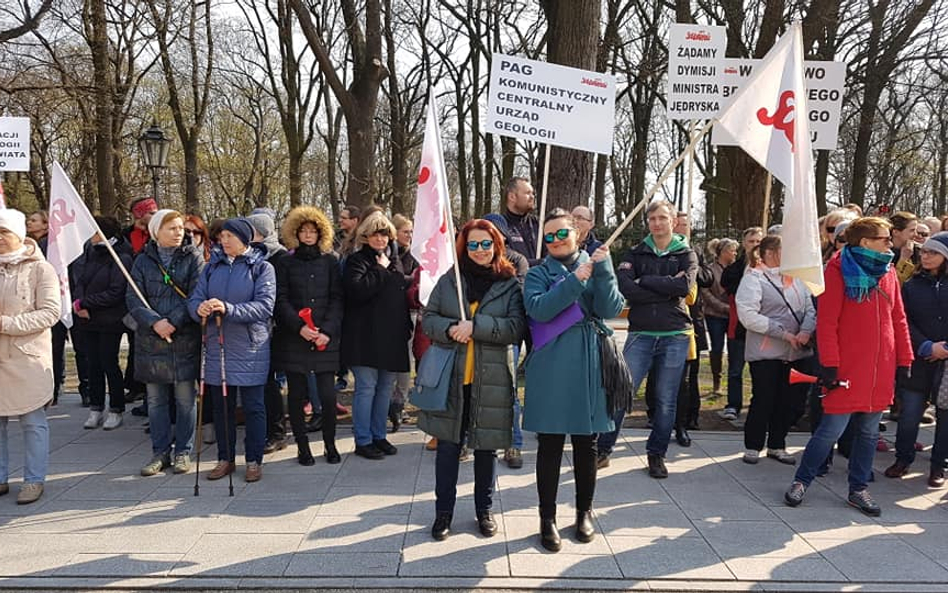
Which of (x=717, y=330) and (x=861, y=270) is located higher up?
(x=861, y=270)

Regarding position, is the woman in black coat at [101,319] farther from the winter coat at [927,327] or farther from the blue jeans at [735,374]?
the winter coat at [927,327]

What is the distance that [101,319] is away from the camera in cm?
691

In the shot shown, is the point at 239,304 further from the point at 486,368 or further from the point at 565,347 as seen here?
the point at 565,347

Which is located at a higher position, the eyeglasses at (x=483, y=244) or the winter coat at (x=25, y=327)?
the eyeglasses at (x=483, y=244)

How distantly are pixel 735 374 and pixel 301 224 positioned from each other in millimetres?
4723

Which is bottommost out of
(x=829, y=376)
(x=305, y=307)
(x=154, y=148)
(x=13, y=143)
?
(x=829, y=376)

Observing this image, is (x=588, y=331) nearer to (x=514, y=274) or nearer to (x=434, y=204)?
(x=514, y=274)

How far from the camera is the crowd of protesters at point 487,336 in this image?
13.8 feet

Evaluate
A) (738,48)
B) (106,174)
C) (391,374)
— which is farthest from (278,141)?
(391,374)

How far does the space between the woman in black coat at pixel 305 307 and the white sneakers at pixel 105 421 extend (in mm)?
2304

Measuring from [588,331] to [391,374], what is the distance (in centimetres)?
247

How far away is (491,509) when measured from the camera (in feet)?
14.8

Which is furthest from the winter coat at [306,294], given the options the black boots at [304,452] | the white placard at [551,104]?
the white placard at [551,104]

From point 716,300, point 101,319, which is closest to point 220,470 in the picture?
point 101,319
